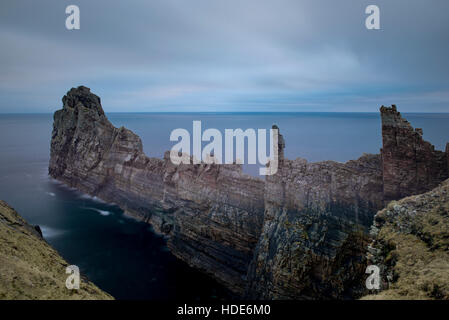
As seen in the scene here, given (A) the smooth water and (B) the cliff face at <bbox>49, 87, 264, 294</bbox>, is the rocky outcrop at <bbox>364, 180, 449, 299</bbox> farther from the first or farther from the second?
(A) the smooth water

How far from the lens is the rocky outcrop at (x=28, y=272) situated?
39.5 ft

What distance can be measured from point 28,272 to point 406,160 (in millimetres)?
27068

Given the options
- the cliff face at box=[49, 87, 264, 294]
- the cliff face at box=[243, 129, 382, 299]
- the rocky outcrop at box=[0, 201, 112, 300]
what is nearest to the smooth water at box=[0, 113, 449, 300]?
the cliff face at box=[49, 87, 264, 294]

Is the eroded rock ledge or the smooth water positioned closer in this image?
the eroded rock ledge

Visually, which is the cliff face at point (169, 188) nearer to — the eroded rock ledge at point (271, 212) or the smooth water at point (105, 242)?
the eroded rock ledge at point (271, 212)

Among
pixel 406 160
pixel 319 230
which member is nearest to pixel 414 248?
pixel 406 160

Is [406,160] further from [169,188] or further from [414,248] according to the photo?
[169,188]

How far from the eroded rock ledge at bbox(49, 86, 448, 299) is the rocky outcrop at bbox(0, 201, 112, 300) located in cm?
1819

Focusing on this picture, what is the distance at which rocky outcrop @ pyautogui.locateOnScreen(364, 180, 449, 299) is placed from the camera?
10156 millimetres

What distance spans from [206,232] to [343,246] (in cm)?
1901
